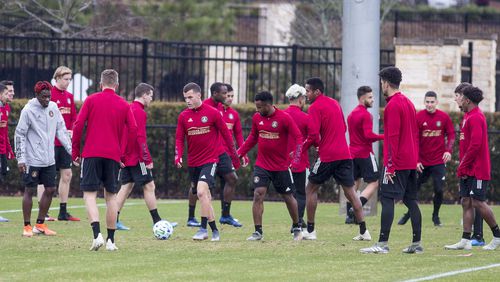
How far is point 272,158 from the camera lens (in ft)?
49.1

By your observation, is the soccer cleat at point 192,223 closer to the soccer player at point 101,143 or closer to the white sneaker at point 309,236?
the white sneaker at point 309,236

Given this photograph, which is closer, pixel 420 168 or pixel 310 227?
pixel 310 227

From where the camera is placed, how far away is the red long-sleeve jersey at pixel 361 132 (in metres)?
17.3

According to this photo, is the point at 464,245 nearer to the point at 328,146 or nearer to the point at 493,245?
the point at 493,245

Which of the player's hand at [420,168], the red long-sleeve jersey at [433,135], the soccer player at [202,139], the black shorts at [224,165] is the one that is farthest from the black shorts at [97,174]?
the red long-sleeve jersey at [433,135]

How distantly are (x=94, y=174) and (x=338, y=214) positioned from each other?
24.7 ft

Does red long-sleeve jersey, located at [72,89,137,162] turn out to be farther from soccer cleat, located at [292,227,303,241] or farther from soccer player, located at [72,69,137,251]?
soccer cleat, located at [292,227,303,241]

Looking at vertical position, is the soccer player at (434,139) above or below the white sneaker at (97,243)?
above

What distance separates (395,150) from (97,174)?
11.5 feet

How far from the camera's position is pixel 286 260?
41.4ft

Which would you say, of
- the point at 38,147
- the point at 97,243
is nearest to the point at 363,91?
the point at 38,147

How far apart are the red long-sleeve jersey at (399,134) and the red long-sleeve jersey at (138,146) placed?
12.7 ft

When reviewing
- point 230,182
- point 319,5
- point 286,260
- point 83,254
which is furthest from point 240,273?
point 319,5

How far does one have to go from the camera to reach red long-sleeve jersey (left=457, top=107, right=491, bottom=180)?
45.0 ft
